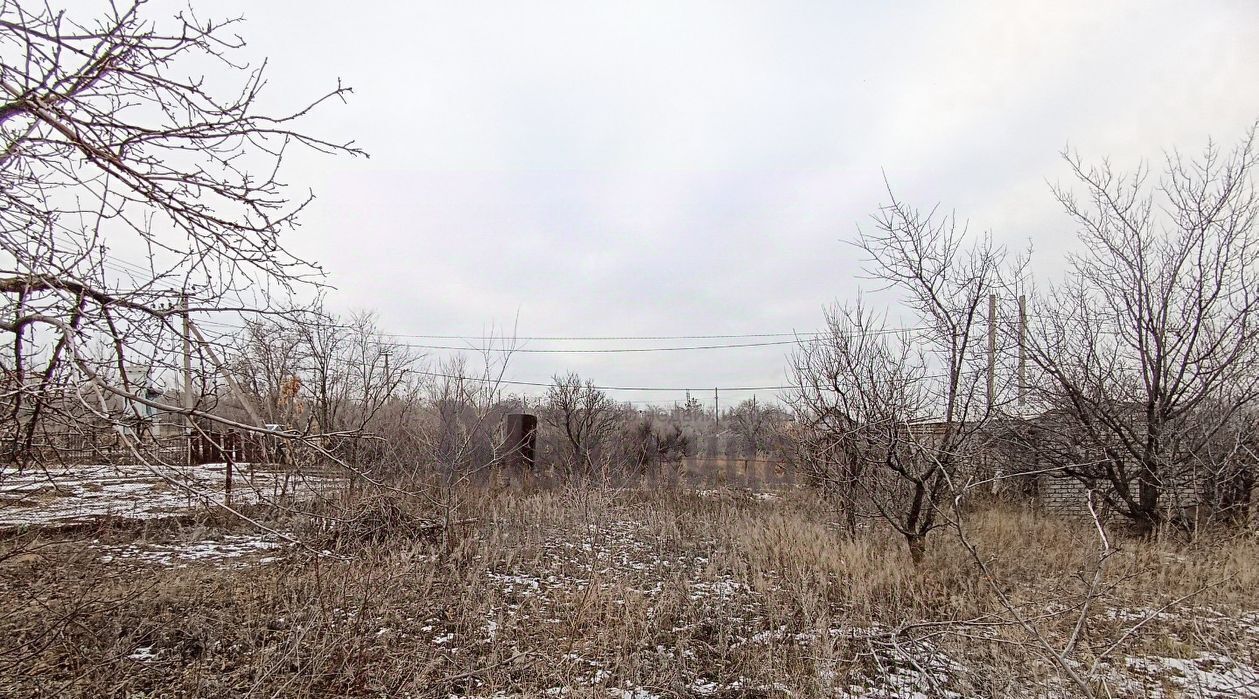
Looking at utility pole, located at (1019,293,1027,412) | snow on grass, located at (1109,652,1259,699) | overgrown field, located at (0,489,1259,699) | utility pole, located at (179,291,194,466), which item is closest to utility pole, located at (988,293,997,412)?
utility pole, located at (1019,293,1027,412)

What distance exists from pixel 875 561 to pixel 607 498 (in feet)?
13.9

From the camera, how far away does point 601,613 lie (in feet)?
16.9

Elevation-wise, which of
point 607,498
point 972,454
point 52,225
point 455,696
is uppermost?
point 52,225

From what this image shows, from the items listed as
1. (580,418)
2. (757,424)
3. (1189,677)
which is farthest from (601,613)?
(757,424)

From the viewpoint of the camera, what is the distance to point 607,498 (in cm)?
941

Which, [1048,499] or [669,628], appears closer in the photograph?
[669,628]

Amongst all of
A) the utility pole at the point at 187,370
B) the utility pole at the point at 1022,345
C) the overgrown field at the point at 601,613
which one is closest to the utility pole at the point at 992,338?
the utility pole at the point at 1022,345

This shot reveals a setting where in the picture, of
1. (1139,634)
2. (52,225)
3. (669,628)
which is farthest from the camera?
(669,628)

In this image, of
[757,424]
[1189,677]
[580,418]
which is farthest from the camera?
[757,424]

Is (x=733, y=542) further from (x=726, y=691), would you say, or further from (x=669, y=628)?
(x=726, y=691)

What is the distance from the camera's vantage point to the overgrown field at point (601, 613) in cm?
370

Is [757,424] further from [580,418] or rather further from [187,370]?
[187,370]

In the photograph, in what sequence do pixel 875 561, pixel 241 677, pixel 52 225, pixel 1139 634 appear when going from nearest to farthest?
1. pixel 52 225
2. pixel 241 677
3. pixel 1139 634
4. pixel 875 561

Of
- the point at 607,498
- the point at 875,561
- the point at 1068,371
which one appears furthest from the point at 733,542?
the point at 1068,371
